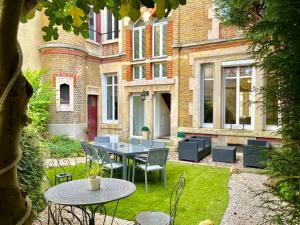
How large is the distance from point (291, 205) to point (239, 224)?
217 centimetres

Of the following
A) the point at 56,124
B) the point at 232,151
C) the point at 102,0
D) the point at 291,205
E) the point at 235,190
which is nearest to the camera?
the point at 102,0

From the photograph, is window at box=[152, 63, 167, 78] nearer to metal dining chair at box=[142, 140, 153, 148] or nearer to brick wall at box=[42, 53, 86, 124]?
brick wall at box=[42, 53, 86, 124]

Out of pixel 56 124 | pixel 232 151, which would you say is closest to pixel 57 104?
pixel 56 124

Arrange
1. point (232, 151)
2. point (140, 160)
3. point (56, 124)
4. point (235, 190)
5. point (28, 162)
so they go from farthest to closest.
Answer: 1. point (56, 124)
2. point (232, 151)
3. point (140, 160)
4. point (235, 190)
5. point (28, 162)

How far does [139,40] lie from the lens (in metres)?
12.2

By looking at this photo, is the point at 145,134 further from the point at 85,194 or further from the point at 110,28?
the point at 85,194

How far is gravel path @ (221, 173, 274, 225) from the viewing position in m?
4.19

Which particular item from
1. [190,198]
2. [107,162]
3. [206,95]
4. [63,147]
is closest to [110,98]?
[63,147]

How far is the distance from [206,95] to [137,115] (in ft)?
12.3

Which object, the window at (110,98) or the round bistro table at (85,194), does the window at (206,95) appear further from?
the round bistro table at (85,194)

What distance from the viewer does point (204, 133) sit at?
10.3 meters

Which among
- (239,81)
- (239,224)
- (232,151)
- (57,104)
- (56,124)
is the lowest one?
(239,224)

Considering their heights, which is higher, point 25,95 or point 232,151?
point 25,95

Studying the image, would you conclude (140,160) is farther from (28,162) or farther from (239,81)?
(239,81)
